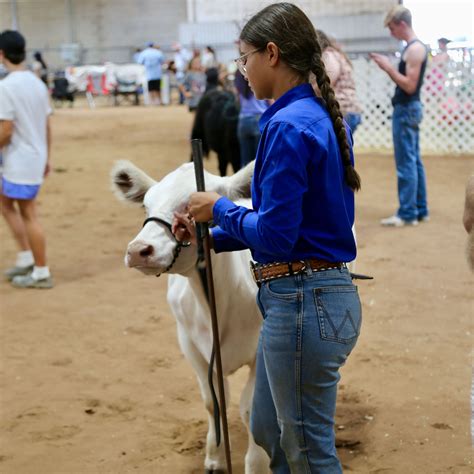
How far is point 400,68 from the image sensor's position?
7.55 m

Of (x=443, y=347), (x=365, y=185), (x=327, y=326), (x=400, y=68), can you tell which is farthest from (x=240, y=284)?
(x=365, y=185)

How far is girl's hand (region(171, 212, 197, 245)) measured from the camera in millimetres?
2561

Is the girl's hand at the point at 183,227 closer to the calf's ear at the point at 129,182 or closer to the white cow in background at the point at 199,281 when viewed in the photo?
the white cow in background at the point at 199,281

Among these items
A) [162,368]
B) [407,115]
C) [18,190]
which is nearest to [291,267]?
[162,368]

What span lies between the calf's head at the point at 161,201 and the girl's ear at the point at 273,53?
0.72 m

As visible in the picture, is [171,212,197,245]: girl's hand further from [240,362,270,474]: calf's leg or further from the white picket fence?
the white picket fence

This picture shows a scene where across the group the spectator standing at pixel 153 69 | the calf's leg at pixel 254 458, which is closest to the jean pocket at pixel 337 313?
the calf's leg at pixel 254 458

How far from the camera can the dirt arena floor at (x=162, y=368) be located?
368 centimetres

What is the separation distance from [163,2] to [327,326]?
1322 inches

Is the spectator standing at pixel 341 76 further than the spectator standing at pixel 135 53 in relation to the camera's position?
No

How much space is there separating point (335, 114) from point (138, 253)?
85 cm

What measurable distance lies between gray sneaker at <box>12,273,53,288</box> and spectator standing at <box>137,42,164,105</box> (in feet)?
56.2

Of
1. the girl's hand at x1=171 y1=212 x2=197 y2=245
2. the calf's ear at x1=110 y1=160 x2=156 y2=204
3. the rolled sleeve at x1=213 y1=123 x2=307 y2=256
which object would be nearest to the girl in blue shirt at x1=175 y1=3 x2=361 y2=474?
the rolled sleeve at x1=213 y1=123 x2=307 y2=256

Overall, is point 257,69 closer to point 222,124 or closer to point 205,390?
point 205,390
